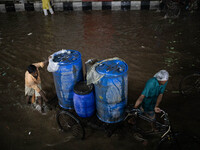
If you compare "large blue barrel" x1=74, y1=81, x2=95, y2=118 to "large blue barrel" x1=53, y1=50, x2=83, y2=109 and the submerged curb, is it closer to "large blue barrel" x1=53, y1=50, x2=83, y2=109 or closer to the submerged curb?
"large blue barrel" x1=53, y1=50, x2=83, y2=109

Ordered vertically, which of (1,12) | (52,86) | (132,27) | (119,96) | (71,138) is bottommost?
(71,138)

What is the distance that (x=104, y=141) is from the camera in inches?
121

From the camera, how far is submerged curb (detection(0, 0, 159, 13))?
11883mm

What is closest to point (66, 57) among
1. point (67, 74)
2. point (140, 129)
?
point (67, 74)

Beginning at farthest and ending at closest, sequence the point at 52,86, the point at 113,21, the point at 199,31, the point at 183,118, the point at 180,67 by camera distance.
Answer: the point at 113,21, the point at 199,31, the point at 180,67, the point at 52,86, the point at 183,118

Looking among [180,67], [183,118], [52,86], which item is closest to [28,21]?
[52,86]

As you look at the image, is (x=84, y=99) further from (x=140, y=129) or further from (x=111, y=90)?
(x=140, y=129)

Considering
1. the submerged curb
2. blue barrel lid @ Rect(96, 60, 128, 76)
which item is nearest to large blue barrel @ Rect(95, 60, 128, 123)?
blue barrel lid @ Rect(96, 60, 128, 76)

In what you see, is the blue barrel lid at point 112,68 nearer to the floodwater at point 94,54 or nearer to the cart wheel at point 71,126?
the cart wheel at point 71,126

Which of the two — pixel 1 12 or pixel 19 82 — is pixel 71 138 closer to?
pixel 19 82

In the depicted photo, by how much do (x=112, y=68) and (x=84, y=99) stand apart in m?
0.73

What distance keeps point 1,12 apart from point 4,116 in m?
11.6

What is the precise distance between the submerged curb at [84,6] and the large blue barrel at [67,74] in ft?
34.1

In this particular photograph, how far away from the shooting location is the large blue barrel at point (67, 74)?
8.95 ft
